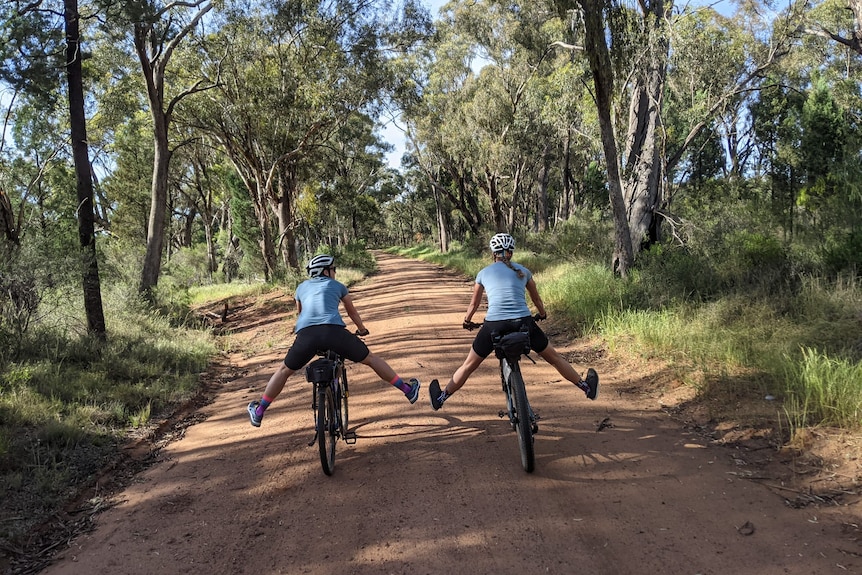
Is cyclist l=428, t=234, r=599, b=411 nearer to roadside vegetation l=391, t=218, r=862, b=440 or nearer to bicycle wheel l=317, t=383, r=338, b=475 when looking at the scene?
bicycle wheel l=317, t=383, r=338, b=475

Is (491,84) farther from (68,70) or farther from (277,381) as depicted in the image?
(277,381)

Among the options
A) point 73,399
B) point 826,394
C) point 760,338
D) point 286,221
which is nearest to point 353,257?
point 286,221

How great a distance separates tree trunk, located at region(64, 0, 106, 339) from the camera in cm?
859

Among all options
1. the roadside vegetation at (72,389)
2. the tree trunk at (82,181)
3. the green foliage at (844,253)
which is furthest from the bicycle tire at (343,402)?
the green foliage at (844,253)

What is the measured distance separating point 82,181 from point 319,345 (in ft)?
23.8

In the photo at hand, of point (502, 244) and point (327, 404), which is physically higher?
point (502, 244)

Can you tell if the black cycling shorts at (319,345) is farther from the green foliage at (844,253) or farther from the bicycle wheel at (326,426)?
the green foliage at (844,253)

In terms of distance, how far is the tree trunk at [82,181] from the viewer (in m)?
8.59

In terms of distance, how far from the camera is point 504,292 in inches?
179

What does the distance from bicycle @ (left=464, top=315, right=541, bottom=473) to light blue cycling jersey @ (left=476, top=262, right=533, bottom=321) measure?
5.2 inches

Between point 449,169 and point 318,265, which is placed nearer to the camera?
point 318,265

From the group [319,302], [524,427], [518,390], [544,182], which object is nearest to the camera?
[524,427]

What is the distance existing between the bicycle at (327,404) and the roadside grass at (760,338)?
3.68 m

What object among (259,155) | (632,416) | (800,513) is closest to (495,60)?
(259,155)
